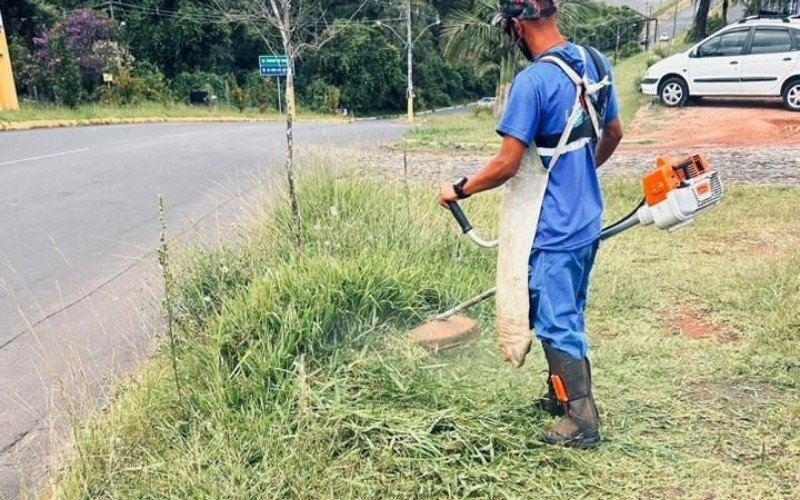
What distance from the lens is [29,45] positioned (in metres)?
32.4

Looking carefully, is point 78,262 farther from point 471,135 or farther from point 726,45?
point 726,45

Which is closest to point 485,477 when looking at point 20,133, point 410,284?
point 410,284

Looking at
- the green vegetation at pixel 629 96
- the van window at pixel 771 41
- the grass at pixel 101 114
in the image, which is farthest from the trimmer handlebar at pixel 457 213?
the grass at pixel 101 114

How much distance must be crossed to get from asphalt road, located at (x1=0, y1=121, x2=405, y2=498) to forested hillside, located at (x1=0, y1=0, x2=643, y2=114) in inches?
451

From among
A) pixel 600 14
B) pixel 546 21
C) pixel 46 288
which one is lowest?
pixel 46 288

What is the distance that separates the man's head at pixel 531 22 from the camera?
2.52 metres

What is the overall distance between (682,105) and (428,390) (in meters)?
15.5

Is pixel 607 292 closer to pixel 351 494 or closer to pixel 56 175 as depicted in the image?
pixel 351 494

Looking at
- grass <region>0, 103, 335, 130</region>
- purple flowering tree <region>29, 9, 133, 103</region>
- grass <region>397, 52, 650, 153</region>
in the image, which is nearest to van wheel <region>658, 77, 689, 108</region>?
grass <region>397, 52, 650, 153</region>

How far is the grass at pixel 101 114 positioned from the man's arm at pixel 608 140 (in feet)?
64.6

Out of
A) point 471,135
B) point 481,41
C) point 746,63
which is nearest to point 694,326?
point 746,63

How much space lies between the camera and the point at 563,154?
2588mm

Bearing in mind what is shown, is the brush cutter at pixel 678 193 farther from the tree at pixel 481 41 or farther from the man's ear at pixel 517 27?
the tree at pixel 481 41

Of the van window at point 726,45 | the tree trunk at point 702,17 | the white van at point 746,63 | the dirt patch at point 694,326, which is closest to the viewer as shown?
the dirt patch at point 694,326
